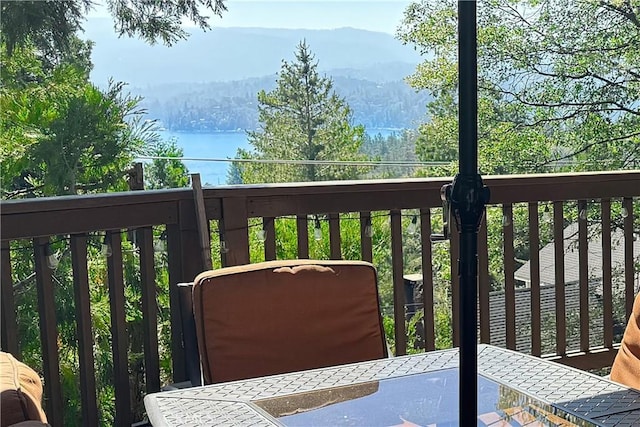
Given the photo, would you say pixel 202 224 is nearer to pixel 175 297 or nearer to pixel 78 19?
pixel 175 297

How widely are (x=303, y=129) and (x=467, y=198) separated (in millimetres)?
4522

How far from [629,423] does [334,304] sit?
892 mm

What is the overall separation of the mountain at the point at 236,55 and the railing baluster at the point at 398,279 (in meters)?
1.87

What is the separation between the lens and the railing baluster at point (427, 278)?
2.96 meters

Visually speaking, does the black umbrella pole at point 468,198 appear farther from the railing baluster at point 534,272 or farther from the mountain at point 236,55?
the mountain at point 236,55

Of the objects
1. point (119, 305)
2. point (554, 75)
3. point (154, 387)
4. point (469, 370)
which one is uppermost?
point (554, 75)

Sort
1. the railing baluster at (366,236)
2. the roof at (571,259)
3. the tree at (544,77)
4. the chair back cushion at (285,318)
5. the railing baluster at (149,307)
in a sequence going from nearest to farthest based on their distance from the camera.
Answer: the chair back cushion at (285,318) < the railing baluster at (149,307) < the railing baluster at (366,236) < the roof at (571,259) < the tree at (544,77)

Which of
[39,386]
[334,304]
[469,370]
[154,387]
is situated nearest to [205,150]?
[154,387]

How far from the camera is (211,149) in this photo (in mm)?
4762

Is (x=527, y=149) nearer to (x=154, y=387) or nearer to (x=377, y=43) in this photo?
(x=377, y=43)

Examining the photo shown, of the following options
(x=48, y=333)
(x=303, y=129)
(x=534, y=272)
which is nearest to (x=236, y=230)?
(x=48, y=333)

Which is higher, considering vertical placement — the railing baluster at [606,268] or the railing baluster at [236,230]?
the railing baluster at [236,230]

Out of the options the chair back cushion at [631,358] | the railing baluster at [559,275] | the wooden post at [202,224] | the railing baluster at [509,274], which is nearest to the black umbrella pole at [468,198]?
the chair back cushion at [631,358]

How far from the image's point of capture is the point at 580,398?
1.36 m
